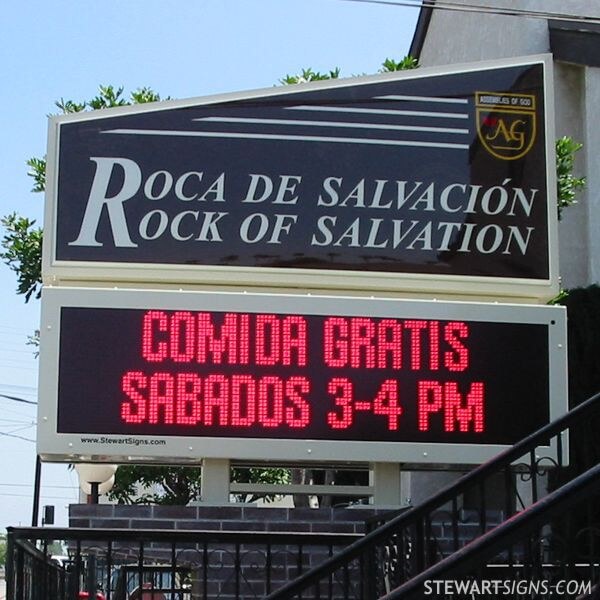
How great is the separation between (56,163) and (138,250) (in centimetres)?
87

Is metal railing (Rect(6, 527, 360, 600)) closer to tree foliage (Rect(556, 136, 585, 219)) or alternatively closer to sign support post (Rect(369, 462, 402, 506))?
sign support post (Rect(369, 462, 402, 506))

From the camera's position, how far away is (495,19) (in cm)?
1991

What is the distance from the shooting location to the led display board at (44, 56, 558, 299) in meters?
9.38

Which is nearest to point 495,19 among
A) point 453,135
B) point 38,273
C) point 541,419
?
point 38,273

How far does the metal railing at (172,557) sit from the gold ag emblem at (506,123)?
3.37 meters

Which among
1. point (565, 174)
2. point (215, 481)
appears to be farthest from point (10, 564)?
point (565, 174)

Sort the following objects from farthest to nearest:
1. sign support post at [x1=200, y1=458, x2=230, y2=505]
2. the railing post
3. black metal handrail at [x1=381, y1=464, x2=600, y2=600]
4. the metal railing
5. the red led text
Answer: sign support post at [x1=200, y1=458, x2=230, y2=505] < the red led text < the metal railing < the railing post < black metal handrail at [x1=381, y1=464, x2=600, y2=600]

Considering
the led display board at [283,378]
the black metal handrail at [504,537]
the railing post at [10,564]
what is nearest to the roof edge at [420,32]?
the led display board at [283,378]

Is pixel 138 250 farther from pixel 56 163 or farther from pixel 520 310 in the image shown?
pixel 520 310

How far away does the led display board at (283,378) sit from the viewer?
345 inches

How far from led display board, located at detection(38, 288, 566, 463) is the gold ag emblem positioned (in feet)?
4.72

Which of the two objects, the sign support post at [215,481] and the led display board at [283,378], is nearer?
the led display board at [283,378]

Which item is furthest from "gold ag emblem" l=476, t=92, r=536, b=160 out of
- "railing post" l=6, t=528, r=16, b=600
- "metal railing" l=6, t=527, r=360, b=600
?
"railing post" l=6, t=528, r=16, b=600

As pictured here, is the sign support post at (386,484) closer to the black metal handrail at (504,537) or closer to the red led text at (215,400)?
the red led text at (215,400)
